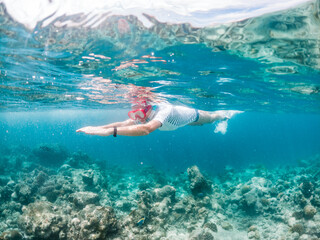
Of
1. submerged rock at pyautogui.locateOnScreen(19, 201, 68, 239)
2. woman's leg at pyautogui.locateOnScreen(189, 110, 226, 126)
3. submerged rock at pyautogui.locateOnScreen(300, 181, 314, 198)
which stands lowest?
submerged rock at pyautogui.locateOnScreen(300, 181, 314, 198)

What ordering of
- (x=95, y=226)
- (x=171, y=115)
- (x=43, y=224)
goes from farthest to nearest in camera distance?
1. (x=43, y=224)
2. (x=95, y=226)
3. (x=171, y=115)

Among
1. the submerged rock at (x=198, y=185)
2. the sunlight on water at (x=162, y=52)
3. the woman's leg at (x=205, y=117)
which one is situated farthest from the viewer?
the submerged rock at (x=198, y=185)

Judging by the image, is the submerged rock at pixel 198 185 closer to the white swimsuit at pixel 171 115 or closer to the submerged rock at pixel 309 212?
the submerged rock at pixel 309 212

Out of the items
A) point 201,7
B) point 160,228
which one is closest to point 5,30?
point 201,7

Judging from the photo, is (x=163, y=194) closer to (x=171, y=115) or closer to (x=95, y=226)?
(x=95, y=226)

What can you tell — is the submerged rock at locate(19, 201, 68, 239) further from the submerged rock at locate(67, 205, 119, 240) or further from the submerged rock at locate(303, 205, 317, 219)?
the submerged rock at locate(303, 205, 317, 219)

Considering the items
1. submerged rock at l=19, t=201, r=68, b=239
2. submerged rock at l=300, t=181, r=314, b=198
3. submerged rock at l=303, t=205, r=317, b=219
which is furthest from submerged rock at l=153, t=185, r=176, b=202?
submerged rock at l=300, t=181, r=314, b=198

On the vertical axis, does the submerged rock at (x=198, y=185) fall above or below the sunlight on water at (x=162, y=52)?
below

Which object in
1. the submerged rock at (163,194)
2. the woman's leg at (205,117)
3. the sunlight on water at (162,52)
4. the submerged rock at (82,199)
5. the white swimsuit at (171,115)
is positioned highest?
the sunlight on water at (162,52)

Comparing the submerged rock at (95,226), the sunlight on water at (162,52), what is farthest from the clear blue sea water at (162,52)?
the submerged rock at (95,226)

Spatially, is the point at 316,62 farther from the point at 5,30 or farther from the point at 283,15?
the point at 5,30

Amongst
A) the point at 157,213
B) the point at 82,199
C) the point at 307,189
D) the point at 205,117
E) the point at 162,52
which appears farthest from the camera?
the point at 307,189

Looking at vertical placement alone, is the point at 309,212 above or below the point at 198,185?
above

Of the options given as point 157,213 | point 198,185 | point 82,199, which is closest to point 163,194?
point 157,213
